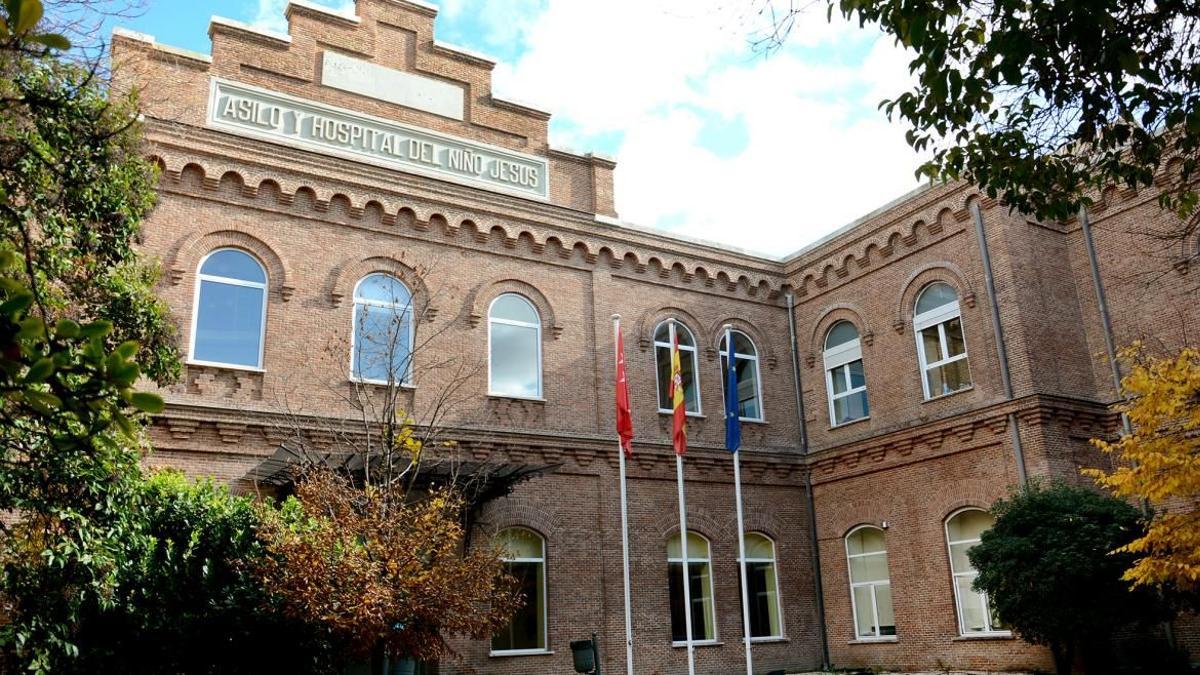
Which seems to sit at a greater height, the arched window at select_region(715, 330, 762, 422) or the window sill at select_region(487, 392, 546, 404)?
the arched window at select_region(715, 330, 762, 422)

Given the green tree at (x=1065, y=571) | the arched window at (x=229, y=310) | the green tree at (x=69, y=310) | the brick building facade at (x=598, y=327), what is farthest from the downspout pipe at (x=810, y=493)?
the green tree at (x=69, y=310)

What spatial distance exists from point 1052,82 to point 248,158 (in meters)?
13.3

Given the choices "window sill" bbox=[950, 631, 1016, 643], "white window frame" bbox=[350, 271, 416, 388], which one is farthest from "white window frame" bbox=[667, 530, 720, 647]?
"white window frame" bbox=[350, 271, 416, 388]

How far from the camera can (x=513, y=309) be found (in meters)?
19.6

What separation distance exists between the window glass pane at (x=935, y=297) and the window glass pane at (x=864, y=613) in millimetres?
5610

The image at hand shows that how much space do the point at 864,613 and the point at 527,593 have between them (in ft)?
22.5

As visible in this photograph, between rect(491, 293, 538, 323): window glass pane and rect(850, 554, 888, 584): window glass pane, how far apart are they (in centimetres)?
800

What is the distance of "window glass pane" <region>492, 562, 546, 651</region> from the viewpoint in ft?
57.1

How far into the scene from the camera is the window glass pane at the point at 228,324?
16.5 meters

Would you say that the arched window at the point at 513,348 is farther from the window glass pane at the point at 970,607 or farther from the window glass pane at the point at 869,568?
the window glass pane at the point at 970,607

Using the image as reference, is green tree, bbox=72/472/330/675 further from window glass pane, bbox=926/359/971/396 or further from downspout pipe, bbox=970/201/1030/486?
window glass pane, bbox=926/359/971/396

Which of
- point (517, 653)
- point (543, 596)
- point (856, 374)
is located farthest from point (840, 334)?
point (517, 653)

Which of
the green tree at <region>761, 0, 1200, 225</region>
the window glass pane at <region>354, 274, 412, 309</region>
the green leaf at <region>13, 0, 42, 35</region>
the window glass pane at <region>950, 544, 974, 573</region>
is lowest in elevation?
the window glass pane at <region>950, 544, 974, 573</region>

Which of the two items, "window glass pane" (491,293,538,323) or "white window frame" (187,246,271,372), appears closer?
"white window frame" (187,246,271,372)
